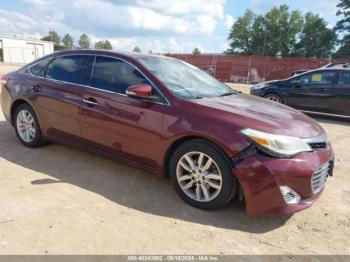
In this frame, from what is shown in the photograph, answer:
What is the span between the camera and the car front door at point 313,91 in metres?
9.36

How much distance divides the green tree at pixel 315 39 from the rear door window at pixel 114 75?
61.7 meters

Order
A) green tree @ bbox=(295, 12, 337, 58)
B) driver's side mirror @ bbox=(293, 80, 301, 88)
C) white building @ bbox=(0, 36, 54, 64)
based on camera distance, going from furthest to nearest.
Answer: green tree @ bbox=(295, 12, 337, 58)
white building @ bbox=(0, 36, 54, 64)
driver's side mirror @ bbox=(293, 80, 301, 88)

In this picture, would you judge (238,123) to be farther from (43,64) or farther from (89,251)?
(43,64)

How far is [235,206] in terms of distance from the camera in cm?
356

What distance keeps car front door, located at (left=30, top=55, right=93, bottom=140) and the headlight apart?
2.38m

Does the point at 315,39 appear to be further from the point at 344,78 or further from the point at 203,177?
the point at 203,177

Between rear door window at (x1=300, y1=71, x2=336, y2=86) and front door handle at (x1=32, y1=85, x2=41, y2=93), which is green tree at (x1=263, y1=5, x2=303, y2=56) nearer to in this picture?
rear door window at (x1=300, y1=71, x2=336, y2=86)

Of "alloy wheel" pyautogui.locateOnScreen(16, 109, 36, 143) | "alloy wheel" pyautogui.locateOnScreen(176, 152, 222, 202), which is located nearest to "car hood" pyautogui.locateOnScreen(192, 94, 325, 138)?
"alloy wheel" pyautogui.locateOnScreen(176, 152, 222, 202)

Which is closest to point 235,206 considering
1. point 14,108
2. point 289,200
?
point 289,200

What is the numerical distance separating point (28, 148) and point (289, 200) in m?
3.97

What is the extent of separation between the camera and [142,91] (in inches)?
143

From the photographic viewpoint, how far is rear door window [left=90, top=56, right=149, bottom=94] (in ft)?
13.0

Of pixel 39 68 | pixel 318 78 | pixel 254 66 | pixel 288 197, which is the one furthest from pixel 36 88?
pixel 254 66

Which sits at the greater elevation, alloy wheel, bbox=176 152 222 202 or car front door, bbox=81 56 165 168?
car front door, bbox=81 56 165 168
